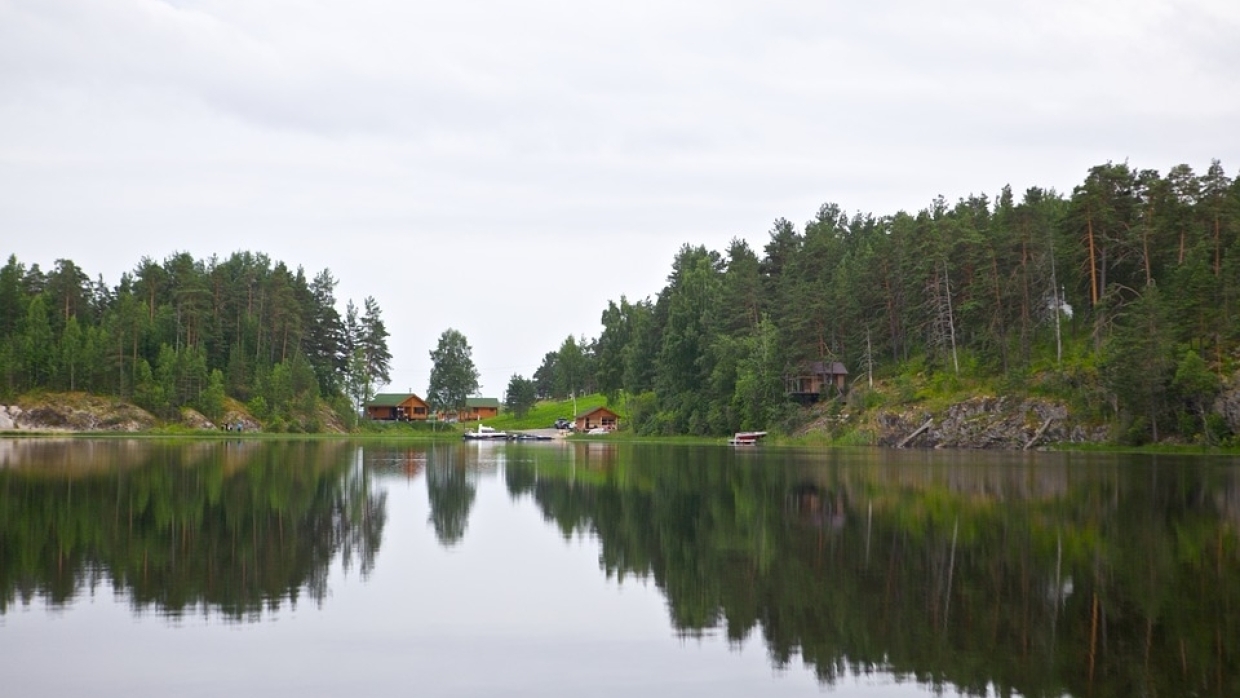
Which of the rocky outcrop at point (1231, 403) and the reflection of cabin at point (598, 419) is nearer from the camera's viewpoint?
the rocky outcrop at point (1231, 403)

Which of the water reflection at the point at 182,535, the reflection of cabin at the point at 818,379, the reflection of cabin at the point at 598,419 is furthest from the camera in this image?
the reflection of cabin at the point at 598,419

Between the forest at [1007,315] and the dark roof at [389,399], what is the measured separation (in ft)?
170

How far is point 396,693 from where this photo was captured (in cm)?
1431

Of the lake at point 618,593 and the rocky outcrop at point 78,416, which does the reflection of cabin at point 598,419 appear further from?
the lake at point 618,593

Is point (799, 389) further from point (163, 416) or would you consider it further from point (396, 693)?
point (396, 693)

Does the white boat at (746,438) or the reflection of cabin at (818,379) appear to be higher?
the reflection of cabin at (818,379)

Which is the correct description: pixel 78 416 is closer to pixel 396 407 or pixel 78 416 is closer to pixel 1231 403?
pixel 396 407

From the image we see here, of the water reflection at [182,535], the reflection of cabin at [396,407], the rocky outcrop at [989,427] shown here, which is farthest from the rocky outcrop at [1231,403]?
the reflection of cabin at [396,407]

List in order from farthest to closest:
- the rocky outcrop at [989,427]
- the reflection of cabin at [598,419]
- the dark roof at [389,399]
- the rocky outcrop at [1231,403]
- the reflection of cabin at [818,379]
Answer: the dark roof at [389,399], the reflection of cabin at [598,419], the reflection of cabin at [818,379], the rocky outcrop at [989,427], the rocky outcrop at [1231,403]

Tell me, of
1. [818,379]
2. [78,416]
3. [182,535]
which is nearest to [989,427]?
[818,379]

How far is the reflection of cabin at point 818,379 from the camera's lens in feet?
382

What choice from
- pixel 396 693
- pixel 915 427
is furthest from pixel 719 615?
pixel 915 427

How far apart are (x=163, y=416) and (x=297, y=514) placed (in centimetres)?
10719

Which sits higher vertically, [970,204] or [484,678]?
[970,204]
